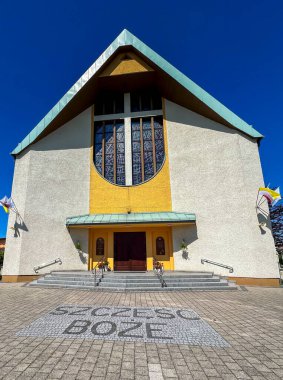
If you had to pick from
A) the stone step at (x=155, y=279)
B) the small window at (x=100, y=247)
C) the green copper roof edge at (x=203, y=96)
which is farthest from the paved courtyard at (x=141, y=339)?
the green copper roof edge at (x=203, y=96)

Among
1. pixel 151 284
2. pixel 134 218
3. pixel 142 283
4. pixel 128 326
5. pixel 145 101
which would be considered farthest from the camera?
pixel 145 101

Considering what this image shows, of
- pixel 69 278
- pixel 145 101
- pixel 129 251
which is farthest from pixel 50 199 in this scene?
pixel 145 101

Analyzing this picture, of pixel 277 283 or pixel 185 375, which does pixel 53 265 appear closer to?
pixel 185 375

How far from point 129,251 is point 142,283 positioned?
4.03 m

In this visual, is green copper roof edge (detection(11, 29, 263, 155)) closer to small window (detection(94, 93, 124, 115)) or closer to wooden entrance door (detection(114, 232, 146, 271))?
small window (detection(94, 93, 124, 115))

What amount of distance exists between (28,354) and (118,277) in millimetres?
7314

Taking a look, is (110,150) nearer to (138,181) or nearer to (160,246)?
(138,181)

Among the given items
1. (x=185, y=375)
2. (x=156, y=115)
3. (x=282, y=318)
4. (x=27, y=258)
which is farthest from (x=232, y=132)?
(x=27, y=258)

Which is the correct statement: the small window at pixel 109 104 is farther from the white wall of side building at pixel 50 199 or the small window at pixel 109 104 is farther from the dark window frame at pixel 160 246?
the dark window frame at pixel 160 246

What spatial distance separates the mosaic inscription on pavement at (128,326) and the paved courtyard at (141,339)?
23mm

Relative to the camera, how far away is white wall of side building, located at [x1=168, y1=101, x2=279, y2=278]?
11.8 metres

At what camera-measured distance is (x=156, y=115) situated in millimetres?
15852

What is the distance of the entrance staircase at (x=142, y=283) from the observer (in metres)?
10.1

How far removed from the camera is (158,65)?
45.5 ft
